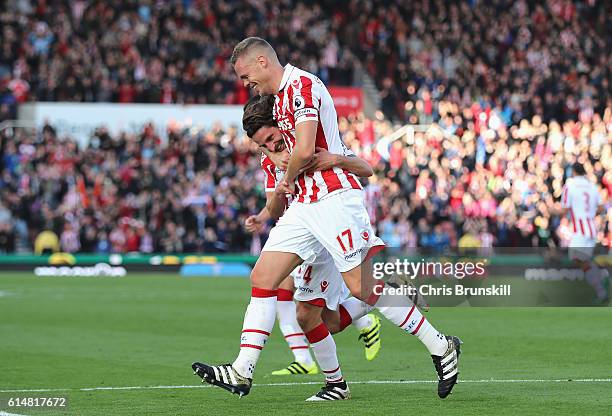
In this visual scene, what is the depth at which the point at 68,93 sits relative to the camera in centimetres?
3503

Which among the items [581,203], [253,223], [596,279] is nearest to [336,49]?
[581,203]

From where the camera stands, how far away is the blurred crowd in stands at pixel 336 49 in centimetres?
3559

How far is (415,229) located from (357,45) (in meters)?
9.85

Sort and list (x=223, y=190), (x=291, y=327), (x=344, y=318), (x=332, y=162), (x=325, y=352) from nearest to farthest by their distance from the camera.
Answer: (x=332, y=162), (x=325, y=352), (x=344, y=318), (x=291, y=327), (x=223, y=190)

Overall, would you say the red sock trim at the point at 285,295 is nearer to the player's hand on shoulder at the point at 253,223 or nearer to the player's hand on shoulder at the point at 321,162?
the player's hand on shoulder at the point at 253,223

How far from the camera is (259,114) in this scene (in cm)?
910

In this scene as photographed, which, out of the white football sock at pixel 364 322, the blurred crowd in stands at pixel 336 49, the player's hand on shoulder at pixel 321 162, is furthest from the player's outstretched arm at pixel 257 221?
the blurred crowd in stands at pixel 336 49

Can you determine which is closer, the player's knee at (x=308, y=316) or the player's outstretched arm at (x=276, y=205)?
the player's outstretched arm at (x=276, y=205)

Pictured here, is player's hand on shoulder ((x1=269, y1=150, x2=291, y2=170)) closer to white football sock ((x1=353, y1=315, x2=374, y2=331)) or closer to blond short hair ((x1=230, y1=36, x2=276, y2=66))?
blond short hair ((x1=230, y1=36, x2=276, y2=66))

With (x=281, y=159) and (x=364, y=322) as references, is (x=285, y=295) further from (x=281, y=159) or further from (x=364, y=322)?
(x=281, y=159)

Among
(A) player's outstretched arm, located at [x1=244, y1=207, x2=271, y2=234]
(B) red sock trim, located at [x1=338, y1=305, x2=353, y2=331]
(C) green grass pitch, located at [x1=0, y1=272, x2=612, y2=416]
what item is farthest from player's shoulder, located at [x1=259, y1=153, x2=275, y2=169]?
(C) green grass pitch, located at [x1=0, y1=272, x2=612, y2=416]

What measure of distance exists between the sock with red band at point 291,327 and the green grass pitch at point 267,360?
38 centimetres

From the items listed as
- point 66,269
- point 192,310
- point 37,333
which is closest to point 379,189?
point 66,269

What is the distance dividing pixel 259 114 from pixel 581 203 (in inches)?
480
